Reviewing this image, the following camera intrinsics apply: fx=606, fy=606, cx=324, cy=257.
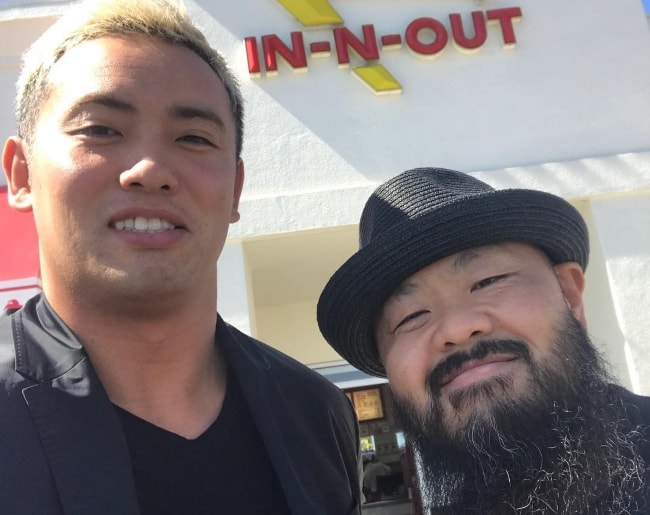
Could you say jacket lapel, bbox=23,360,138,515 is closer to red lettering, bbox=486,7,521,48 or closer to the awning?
the awning

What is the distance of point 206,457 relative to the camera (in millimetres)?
1481

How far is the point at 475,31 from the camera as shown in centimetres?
568

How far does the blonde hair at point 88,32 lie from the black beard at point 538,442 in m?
1.22

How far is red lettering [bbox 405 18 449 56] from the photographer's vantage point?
18.4ft

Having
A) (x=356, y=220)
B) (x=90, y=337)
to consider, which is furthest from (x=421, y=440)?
(x=356, y=220)

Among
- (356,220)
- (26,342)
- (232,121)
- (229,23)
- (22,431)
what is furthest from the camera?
(229,23)

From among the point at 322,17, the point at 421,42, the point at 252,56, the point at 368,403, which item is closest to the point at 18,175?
the point at 252,56

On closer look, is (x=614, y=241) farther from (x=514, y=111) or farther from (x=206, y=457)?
(x=206, y=457)

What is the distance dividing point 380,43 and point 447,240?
437 cm

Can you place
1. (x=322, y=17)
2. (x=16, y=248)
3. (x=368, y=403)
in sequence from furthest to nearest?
(x=368, y=403)
(x=322, y=17)
(x=16, y=248)

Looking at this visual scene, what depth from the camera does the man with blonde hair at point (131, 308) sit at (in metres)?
1.32

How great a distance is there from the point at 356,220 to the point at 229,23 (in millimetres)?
2241

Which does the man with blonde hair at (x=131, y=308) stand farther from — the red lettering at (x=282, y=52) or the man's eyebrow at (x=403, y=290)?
the red lettering at (x=282, y=52)

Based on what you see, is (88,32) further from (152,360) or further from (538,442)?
(538,442)
